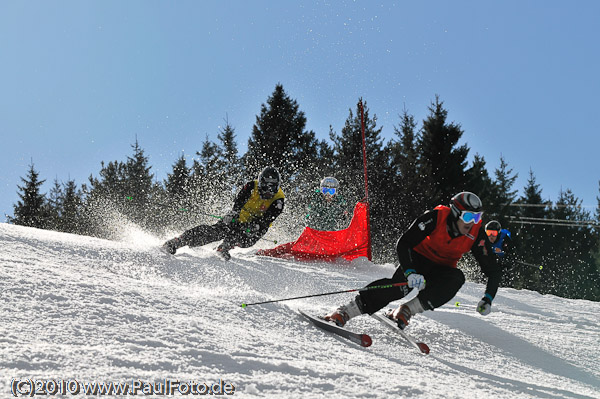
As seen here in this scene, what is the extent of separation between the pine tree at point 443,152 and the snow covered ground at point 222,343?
20759mm

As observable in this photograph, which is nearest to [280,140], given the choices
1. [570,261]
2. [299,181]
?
[299,181]

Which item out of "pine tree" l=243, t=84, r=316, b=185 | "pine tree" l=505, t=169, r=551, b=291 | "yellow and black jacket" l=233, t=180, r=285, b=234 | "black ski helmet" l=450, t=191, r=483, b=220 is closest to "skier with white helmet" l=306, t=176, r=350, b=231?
"yellow and black jacket" l=233, t=180, r=285, b=234

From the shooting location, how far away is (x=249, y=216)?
6969 mm

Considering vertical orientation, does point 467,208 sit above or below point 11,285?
above

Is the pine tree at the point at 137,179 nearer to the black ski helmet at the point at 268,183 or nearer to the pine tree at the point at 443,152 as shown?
the pine tree at the point at 443,152

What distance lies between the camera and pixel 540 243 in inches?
1745

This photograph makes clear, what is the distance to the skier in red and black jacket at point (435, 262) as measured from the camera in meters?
3.65

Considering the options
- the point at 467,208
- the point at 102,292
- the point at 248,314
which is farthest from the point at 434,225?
the point at 102,292

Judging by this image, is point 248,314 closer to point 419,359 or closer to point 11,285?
point 419,359

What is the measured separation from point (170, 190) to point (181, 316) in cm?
3092

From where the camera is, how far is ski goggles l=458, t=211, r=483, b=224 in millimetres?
3773

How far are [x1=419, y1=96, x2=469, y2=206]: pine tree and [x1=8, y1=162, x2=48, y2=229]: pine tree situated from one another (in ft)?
85.4

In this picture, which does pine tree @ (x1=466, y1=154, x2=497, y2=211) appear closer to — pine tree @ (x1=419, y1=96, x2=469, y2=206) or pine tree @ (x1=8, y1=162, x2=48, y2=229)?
pine tree @ (x1=419, y1=96, x2=469, y2=206)

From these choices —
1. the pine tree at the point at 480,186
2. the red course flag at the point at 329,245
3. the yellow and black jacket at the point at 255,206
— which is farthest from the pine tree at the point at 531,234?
the yellow and black jacket at the point at 255,206
